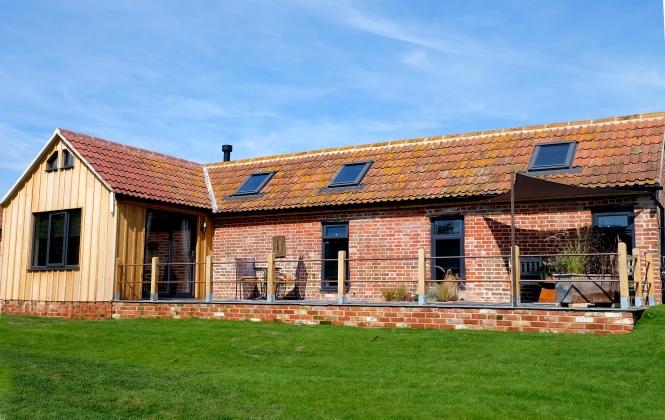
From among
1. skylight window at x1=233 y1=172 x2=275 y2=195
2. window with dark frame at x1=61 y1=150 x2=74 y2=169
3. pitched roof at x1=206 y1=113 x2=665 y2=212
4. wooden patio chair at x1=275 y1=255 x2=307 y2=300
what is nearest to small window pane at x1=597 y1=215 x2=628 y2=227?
pitched roof at x1=206 y1=113 x2=665 y2=212

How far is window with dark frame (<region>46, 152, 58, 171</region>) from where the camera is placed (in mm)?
17203

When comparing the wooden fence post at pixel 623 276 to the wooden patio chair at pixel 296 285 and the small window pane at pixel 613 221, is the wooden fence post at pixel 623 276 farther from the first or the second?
the wooden patio chair at pixel 296 285

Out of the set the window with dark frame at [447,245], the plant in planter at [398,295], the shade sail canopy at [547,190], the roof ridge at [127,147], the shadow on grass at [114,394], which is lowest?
the shadow on grass at [114,394]

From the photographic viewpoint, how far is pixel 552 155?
49.1ft

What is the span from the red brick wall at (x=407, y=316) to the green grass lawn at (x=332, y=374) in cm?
44

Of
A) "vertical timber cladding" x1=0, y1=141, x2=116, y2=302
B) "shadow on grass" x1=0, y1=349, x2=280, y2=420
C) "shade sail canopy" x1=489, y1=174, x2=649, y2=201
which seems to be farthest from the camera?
"vertical timber cladding" x1=0, y1=141, x2=116, y2=302

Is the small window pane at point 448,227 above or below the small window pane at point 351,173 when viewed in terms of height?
below

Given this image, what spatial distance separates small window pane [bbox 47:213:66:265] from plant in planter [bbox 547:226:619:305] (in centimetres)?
1122

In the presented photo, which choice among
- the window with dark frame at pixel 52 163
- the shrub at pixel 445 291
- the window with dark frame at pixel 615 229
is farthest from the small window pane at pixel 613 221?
the window with dark frame at pixel 52 163

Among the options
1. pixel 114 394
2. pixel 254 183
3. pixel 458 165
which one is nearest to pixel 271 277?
pixel 458 165

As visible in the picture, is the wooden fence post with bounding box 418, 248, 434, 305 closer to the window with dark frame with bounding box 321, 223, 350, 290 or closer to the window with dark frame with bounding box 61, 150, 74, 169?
the window with dark frame with bounding box 321, 223, 350, 290

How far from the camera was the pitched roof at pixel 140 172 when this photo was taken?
1619 centimetres

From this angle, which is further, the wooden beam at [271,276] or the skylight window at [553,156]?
the skylight window at [553,156]

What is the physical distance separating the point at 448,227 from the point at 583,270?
3511mm
